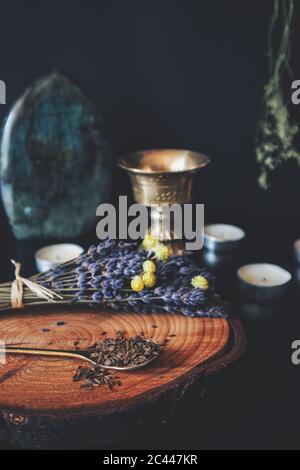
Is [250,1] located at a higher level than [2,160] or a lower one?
higher

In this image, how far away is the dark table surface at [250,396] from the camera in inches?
31.6

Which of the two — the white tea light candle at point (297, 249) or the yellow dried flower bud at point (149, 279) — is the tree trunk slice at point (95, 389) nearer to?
the yellow dried flower bud at point (149, 279)

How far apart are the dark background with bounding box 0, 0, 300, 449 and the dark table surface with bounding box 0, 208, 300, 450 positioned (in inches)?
3.7

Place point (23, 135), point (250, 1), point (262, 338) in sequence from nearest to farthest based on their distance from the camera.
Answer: point (262, 338) → point (23, 135) → point (250, 1)

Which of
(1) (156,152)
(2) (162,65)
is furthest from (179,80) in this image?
(1) (156,152)

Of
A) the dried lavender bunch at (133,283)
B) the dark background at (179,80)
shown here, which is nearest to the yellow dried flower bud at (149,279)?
the dried lavender bunch at (133,283)

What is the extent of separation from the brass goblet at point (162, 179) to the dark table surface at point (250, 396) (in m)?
0.18

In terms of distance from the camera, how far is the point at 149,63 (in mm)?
1492

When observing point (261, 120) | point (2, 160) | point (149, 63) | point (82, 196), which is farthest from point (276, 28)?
point (2, 160)

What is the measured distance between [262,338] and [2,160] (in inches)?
28.1

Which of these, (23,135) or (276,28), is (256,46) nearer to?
(276,28)

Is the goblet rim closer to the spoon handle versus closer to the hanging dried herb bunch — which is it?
the hanging dried herb bunch

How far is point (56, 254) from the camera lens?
4.31 ft

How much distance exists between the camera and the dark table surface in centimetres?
80
